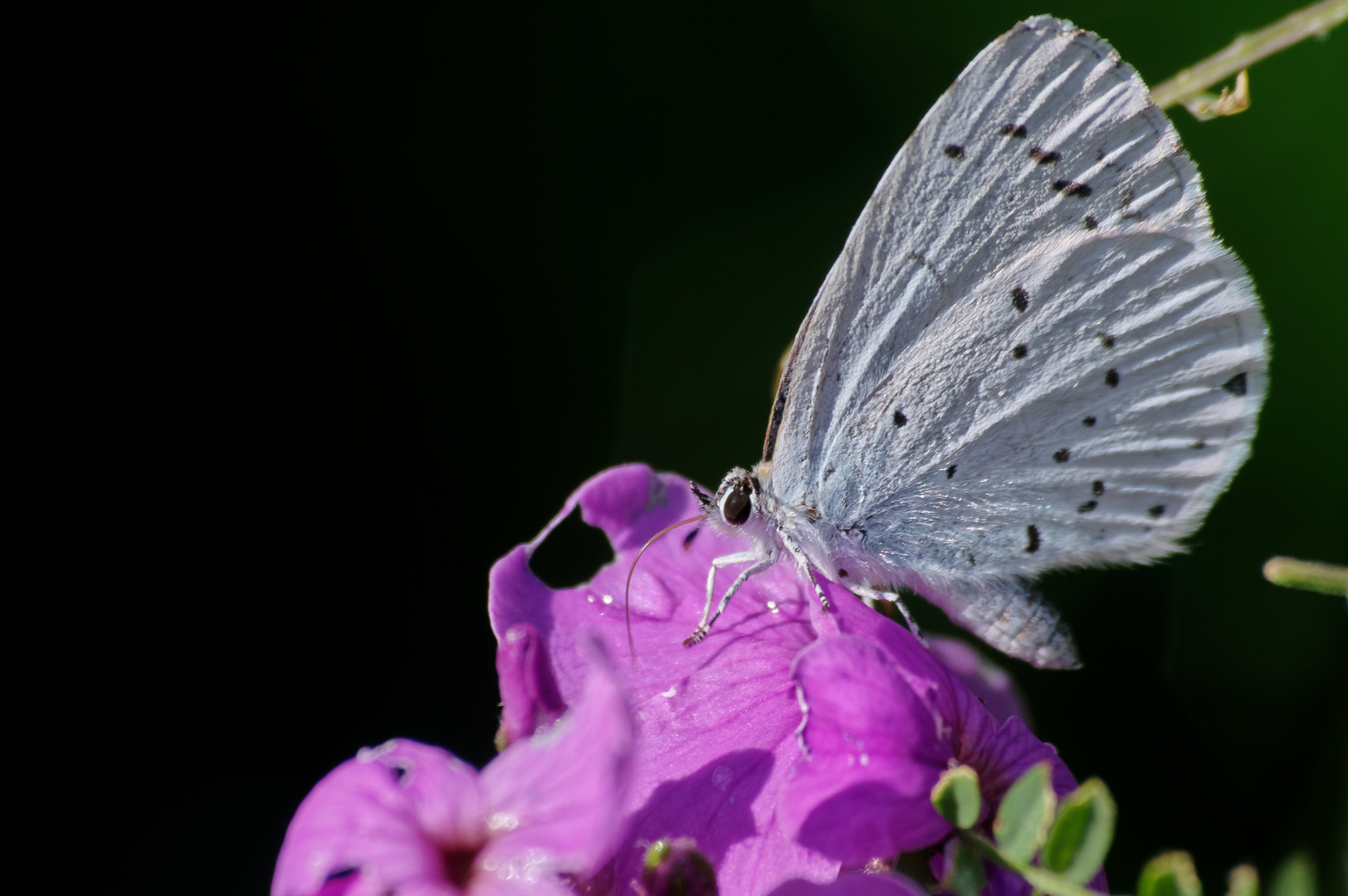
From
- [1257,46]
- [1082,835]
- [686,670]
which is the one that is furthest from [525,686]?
[1257,46]

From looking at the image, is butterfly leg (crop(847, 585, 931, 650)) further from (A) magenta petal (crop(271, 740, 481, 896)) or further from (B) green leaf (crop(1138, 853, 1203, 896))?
(A) magenta petal (crop(271, 740, 481, 896))

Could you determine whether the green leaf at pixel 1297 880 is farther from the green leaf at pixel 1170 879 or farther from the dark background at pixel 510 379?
the dark background at pixel 510 379

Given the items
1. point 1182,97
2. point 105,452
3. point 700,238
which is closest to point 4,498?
point 105,452

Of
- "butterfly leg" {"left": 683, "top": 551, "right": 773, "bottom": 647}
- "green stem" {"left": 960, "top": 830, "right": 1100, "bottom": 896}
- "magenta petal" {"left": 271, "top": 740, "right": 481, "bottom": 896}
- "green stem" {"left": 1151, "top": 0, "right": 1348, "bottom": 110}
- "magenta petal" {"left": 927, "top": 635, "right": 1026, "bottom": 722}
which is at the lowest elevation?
"magenta petal" {"left": 927, "top": 635, "right": 1026, "bottom": 722}

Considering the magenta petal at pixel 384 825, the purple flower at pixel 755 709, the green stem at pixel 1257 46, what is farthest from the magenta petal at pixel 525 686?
the green stem at pixel 1257 46

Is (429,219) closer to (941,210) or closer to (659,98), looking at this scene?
(659,98)

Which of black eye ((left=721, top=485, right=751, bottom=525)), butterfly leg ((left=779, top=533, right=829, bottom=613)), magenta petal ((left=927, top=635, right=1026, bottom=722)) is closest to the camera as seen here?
Result: butterfly leg ((left=779, top=533, right=829, bottom=613))

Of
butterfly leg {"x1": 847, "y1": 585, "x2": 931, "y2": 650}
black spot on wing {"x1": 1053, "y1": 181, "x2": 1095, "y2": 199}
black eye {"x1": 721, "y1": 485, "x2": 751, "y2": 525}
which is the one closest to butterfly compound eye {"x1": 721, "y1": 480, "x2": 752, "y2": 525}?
black eye {"x1": 721, "y1": 485, "x2": 751, "y2": 525}
